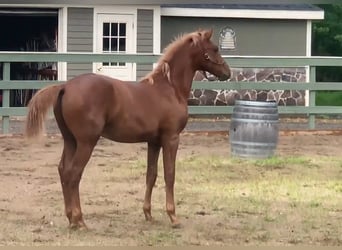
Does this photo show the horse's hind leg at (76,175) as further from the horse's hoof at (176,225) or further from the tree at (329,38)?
the tree at (329,38)

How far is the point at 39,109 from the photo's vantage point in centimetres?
571

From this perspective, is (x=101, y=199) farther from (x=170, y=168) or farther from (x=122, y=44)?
(x=122, y=44)

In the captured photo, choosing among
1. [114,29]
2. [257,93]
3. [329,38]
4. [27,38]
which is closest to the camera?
[114,29]

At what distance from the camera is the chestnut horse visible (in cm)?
570

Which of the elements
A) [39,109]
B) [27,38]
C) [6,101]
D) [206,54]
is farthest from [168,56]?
[27,38]

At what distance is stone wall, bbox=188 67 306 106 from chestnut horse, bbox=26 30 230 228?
10445 mm

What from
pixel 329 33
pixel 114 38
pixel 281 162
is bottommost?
pixel 281 162

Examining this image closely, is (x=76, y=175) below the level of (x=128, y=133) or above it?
below

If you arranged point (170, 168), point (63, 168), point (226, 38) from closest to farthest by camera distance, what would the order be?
point (63, 168), point (170, 168), point (226, 38)

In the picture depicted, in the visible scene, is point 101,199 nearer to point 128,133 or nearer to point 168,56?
point 128,133

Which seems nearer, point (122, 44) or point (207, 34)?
point (207, 34)

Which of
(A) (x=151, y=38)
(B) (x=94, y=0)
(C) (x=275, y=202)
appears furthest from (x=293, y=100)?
(B) (x=94, y=0)

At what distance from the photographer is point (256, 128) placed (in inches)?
393

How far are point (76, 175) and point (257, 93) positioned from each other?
12.1 m
